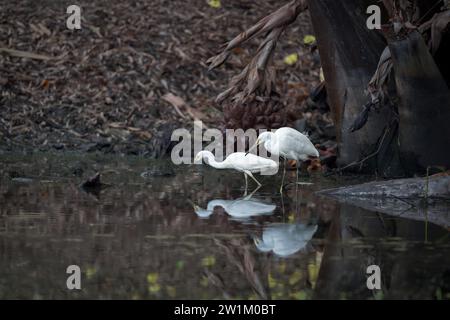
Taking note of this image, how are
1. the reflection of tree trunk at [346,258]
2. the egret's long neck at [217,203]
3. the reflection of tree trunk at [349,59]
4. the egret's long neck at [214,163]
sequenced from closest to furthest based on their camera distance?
the reflection of tree trunk at [346,258]
the egret's long neck at [217,203]
the egret's long neck at [214,163]
the reflection of tree trunk at [349,59]

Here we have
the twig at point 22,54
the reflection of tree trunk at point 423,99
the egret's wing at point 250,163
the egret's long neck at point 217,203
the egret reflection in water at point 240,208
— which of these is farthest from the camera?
the twig at point 22,54

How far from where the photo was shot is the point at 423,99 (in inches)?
414

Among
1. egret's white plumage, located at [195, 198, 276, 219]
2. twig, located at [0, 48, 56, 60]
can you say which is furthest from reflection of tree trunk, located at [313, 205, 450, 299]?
A: twig, located at [0, 48, 56, 60]

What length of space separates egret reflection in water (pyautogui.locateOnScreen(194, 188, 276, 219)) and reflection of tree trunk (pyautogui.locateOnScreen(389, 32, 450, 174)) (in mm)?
2202

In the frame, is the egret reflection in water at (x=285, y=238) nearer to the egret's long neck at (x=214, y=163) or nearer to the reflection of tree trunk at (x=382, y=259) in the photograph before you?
the reflection of tree trunk at (x=382, y=259)

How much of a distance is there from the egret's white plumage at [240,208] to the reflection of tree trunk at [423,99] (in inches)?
88.1

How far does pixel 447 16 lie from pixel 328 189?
238cm

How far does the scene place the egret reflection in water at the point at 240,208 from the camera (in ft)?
28.5

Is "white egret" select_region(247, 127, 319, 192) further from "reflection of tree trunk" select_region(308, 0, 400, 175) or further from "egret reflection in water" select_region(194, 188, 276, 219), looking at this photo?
"egret reflection in water" select_region(194, 188, 276, 219)

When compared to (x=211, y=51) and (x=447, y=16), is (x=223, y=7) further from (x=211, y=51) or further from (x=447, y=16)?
(x=447, y=16)

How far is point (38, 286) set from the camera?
5781mm

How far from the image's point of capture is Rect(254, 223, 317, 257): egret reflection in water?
699 cm

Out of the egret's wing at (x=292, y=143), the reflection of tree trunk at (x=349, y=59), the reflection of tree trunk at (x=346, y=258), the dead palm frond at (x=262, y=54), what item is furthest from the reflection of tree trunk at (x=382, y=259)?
the dead palm frond at (x=262, y=54)

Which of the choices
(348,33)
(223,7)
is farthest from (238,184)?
(223,7)
